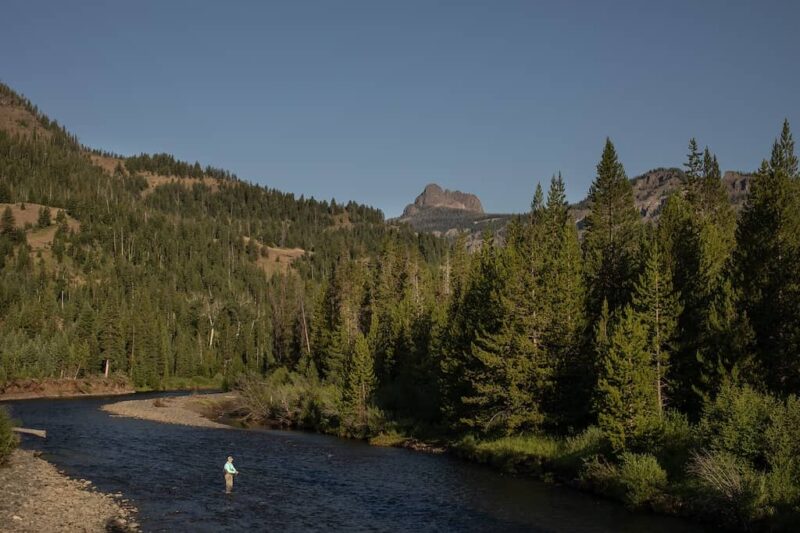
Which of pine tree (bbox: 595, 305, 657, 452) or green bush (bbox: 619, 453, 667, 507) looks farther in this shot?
pine tree (bbox: 595, 305, 657, 452)

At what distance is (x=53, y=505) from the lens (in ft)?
103

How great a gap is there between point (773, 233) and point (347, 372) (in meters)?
39.8

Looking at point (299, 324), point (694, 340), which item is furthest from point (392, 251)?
point (694, 340)

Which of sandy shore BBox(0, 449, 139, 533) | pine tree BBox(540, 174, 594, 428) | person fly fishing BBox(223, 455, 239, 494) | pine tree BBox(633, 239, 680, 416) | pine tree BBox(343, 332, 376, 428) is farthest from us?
pine tree BBox(343, 332, 376, 428)

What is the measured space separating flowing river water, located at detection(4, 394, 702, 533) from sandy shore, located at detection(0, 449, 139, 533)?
1340mm

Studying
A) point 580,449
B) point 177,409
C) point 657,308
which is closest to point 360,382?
point 580,449

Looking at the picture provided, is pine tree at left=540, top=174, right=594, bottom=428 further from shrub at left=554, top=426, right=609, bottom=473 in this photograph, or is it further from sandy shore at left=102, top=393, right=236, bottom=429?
sandy shore at left=102, top=393, right=236, bottom=429

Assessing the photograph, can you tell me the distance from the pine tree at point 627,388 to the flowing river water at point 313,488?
429cm

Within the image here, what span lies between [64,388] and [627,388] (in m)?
91.3

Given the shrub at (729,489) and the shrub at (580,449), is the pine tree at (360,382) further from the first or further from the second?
the shrub at (729,489)

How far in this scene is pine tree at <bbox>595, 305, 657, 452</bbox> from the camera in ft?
122

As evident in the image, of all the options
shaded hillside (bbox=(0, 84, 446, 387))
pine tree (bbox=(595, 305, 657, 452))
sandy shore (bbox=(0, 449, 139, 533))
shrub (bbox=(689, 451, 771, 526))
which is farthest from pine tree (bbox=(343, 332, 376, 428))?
shaded hillside (bbox=(0, 84, 446, 387))

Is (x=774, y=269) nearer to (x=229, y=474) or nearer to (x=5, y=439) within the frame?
(x=229, y=474)

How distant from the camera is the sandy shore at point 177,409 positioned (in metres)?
70.7
